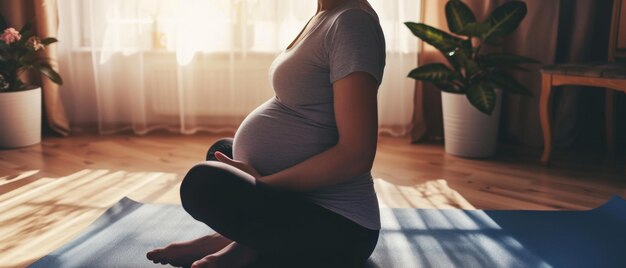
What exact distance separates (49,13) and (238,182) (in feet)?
7.02

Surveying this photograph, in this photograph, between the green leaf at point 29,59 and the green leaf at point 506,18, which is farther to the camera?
the green leaf at point 29,59

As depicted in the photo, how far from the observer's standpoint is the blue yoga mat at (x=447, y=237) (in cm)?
141

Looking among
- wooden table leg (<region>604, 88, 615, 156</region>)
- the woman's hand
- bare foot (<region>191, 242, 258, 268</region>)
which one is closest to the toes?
bare foot (<region>191, 242, 258, 268</region>)

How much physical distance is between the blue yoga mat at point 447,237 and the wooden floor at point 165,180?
103 mm

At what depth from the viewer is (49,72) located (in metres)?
2.69

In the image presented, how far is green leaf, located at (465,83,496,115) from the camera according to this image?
2377mm

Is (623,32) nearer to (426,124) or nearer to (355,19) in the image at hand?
(426,124)

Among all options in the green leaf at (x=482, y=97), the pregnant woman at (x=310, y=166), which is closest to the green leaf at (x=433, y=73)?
the green leaf at (x=482, y=97)

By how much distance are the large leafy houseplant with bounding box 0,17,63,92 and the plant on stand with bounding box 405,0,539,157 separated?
1625 mm

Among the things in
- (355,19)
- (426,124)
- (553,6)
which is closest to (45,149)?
(426,124)

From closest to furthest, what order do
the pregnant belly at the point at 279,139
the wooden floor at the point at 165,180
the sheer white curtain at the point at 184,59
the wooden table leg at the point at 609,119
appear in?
the pregnant belly at the point at 279,139 → the wooden floor at the point at 165,180 → the wooden table leg at the point at 609,119 → the sheer white curtain at the point at 184,59

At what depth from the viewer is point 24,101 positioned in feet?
8.55

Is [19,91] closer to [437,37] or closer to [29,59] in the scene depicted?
[29,59]

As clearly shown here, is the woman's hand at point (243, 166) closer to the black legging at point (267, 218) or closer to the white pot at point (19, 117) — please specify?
the black legging at point (267, 218)
